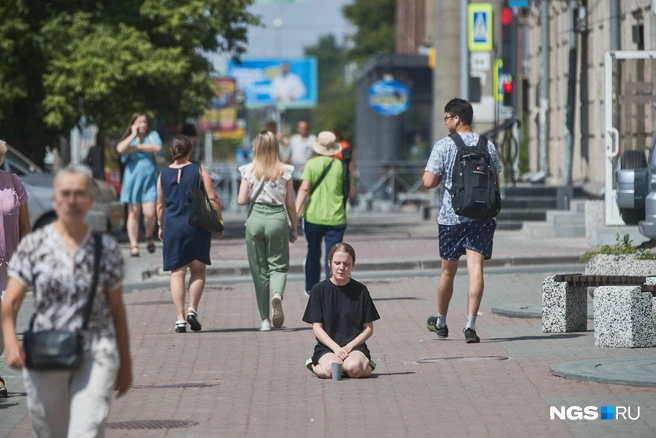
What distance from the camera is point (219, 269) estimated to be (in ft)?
58.3

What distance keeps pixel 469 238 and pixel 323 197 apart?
10.7 ft

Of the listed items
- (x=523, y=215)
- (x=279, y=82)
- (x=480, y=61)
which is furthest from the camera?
(x=279, y=82)

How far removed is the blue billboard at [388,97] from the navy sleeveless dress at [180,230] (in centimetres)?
3929

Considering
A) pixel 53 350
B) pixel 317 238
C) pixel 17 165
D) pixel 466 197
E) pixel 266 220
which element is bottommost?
pixel 317 238

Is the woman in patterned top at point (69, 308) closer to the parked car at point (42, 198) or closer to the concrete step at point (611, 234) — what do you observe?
the parked car at point (42, 198)

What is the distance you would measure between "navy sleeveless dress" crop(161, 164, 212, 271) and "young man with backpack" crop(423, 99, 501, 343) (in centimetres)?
226

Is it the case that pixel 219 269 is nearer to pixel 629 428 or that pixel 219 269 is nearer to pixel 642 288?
pixel 642 288

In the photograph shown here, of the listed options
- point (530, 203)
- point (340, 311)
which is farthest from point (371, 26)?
point (340, 311)

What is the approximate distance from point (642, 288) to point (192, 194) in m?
3.88

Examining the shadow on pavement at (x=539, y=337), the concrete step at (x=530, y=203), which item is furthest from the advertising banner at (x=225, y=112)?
the shadow on pavement at (x=539, y=337)

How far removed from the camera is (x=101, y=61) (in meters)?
24.2

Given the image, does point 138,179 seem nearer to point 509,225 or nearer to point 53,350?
point 509,225

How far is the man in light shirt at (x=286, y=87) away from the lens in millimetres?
80562

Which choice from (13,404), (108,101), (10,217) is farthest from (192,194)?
(108,101)
